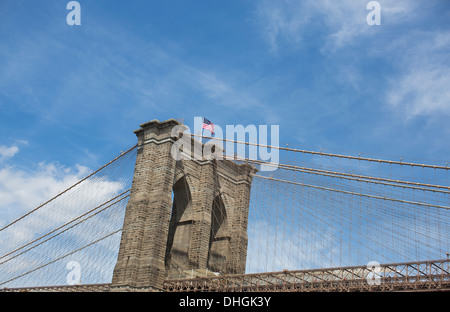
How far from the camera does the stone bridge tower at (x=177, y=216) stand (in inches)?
1329

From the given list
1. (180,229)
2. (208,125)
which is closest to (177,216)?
(180,229)

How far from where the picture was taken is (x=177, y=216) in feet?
130

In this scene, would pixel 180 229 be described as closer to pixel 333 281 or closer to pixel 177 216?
pixel 177 216

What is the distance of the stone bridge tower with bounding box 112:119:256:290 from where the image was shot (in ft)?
111

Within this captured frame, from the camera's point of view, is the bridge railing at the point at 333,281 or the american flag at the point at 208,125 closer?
the bridge railing at the point at 333,281

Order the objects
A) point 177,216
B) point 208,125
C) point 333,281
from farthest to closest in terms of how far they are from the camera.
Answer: point 208,125 → point 177,216 → point 333,281

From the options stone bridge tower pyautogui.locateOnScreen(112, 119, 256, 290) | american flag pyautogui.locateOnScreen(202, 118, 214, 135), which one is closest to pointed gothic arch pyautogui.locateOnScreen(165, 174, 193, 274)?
stone bridge tower pyautogui.locateOnScreen(112, 119, 256, 290)

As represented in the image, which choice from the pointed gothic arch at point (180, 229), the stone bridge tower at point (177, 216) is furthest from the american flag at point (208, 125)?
the pointed gothic arch at point (180, 229)

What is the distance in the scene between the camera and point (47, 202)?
165 feet

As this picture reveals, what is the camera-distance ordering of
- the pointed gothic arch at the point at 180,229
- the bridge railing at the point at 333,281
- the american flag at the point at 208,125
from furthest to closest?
the american flag at the point at 208,125
the pointed gothic arch at the point at 180,229
the bridge railing at the point at 333,281

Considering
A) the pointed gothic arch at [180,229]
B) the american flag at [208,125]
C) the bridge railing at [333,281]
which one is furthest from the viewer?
the american flag at [208,125]

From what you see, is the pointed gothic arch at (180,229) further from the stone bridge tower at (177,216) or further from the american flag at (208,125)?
the american flag at (208,125)
